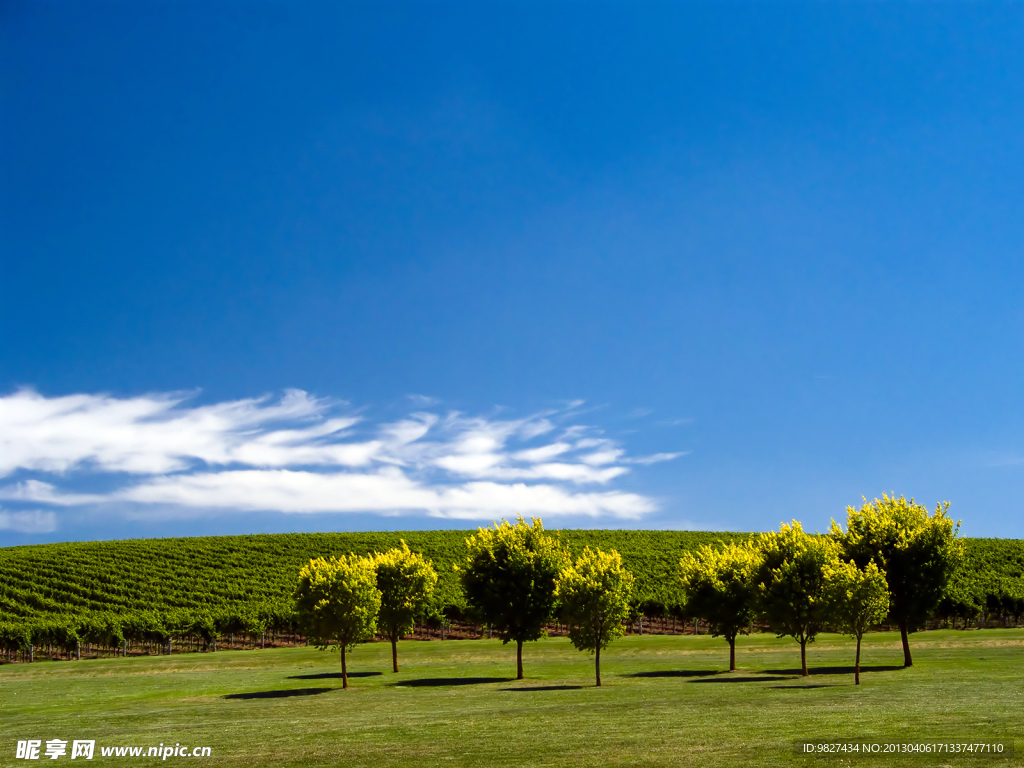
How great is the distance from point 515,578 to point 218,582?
65.5 meters

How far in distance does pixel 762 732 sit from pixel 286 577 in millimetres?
92395

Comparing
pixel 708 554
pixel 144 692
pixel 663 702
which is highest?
pixel 708 554

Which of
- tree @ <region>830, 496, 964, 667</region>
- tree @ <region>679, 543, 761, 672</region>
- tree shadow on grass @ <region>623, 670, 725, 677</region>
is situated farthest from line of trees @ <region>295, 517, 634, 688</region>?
tree @ <region>830, 496, 964, 667</region>

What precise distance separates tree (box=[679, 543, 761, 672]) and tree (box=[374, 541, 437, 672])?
1741cm

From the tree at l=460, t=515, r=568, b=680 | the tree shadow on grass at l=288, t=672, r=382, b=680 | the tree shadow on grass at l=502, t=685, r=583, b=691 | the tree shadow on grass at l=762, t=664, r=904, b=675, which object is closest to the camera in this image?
the tree shadow on grass at l=502, t=685, r=583, b=691

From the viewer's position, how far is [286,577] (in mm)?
105562

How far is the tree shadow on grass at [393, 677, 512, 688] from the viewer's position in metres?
44.3

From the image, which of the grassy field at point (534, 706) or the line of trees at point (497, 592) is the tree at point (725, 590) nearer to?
the grassy field at point (534, 706)

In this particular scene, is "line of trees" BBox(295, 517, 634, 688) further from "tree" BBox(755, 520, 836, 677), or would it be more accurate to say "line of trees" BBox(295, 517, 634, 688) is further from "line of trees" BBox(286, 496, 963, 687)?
"tree" BBox(755, 520, 836, 677)

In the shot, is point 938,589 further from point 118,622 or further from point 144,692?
point 118,622

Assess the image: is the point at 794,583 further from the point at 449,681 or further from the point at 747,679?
the point at 449,681

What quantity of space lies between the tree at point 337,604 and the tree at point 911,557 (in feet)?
98.1

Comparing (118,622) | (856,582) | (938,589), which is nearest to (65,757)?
(856,582)

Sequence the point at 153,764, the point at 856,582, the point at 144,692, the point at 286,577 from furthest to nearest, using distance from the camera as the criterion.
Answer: the point at 286,577
the point at 144,692
the point at 856,582
the point at 153,764
